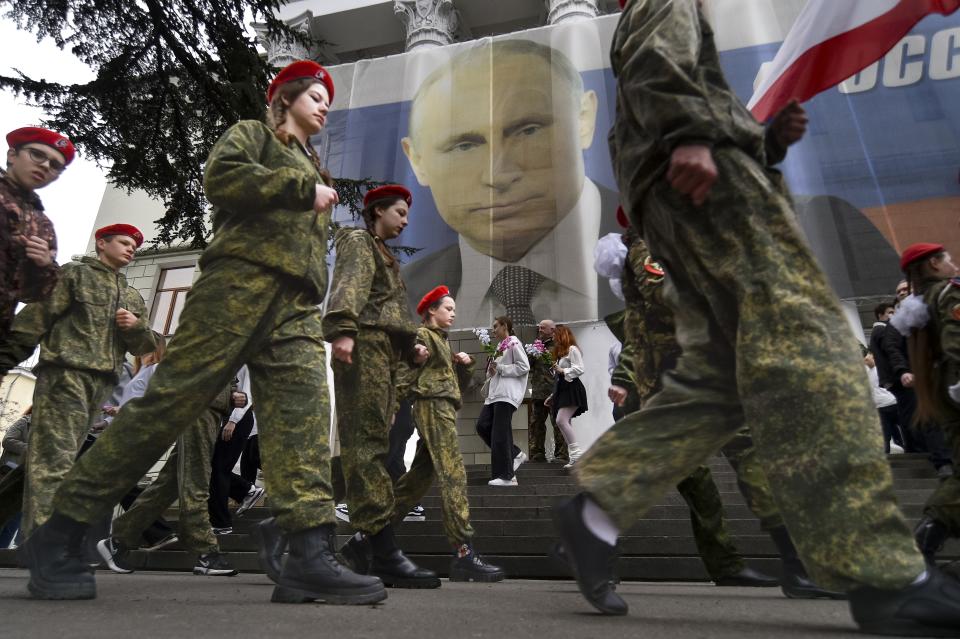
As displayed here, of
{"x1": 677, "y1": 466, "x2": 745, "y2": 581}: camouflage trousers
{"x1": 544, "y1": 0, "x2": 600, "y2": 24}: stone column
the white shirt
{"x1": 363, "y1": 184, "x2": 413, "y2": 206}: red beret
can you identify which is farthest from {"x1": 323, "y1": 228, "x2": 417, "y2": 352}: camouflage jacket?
{"x1": 544, "y1": 0, "x2": 600, "y2": 24}: stone column

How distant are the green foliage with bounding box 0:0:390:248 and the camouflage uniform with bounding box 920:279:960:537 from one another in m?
4.78

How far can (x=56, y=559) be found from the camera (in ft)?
7.41

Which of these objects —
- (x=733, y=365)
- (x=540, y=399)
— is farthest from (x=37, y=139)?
(x=540, y=399)

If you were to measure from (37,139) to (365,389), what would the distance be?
1690 mm

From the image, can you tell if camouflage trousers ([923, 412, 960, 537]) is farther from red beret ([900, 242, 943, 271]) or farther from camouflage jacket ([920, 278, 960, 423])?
red beret ([900, 242, 943, 271])

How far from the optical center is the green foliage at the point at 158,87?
561 cm

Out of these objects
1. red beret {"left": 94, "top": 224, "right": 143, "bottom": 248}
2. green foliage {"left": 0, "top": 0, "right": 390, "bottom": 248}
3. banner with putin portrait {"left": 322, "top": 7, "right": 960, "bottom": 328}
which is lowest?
red beret {"left": 94, "top": 224, "right": 143, "bottom": 248}

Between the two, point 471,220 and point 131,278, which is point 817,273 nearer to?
point 471,220

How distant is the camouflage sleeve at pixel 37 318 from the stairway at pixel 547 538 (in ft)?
6.21

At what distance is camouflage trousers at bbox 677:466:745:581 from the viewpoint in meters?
3.32

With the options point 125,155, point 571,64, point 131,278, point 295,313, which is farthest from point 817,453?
point 131,278

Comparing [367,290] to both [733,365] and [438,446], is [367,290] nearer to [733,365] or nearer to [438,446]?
[438,446]

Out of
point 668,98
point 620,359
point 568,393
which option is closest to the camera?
point 668,98

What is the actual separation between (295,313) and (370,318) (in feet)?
3.87
